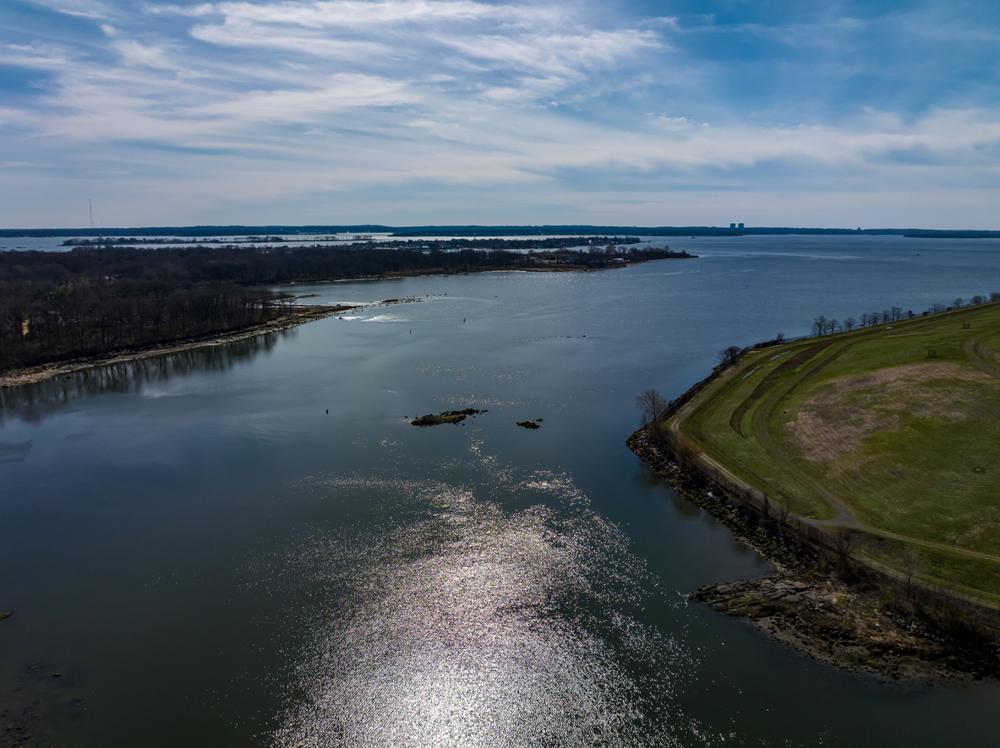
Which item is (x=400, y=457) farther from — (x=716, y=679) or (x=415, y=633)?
(x=716, y=679)

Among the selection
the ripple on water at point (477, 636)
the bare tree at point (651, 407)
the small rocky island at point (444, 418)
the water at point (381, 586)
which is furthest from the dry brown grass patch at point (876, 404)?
the small rocky island at point (444, 418)

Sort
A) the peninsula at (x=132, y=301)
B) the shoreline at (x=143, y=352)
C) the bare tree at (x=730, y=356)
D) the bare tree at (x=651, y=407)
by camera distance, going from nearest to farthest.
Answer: the bare tree at (x=651, y=407), the bare tree at (x=730, y=356), the shoreline at (x=143, y=352), the peninsula at (x=132, y=301)

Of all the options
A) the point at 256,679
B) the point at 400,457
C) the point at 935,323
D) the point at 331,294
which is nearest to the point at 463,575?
the point at 256,679

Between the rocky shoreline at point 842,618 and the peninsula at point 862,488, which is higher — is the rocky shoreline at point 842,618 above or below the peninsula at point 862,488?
below

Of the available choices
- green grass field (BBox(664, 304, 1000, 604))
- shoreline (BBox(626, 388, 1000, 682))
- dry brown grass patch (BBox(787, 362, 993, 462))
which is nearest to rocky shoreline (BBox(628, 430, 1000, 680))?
shoreline (BBox(626, 388, 1000, 682))

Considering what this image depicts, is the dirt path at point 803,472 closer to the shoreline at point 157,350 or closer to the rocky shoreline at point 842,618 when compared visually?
the rocky shoreline at point 842,618
